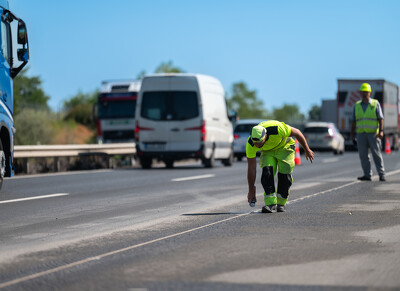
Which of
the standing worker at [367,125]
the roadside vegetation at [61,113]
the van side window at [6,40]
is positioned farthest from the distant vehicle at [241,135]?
the van side window at [6,40]

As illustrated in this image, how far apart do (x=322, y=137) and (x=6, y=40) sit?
2838 centimetres

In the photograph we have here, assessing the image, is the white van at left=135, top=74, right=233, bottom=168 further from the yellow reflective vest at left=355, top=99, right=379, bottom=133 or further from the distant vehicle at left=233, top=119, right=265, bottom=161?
the yellow reflective vest at left=355, top=99, right=379, bottom=133

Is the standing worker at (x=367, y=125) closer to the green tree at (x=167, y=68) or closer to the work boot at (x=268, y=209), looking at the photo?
the work boot at (x=268, y=209)

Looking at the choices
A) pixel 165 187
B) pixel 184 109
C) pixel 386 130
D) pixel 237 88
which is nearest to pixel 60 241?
pixel 165 187

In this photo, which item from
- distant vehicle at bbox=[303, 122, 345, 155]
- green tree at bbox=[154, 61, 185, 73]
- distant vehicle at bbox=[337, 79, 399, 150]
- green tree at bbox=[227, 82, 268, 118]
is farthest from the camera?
green tree at bbox=[227, 82, 268, 118]

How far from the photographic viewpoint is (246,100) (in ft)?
557

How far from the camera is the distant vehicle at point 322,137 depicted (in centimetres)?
4069

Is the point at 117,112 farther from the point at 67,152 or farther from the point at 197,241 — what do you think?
the point at 197,241

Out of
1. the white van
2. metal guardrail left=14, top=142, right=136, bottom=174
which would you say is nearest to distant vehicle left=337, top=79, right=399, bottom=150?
metal guardrail left=14, top=142, right=136, bottom=174

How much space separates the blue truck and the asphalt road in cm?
72

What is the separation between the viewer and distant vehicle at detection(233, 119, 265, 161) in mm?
32875

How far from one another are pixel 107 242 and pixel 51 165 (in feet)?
56.9

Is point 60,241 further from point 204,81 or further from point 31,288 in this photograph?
point 204,81

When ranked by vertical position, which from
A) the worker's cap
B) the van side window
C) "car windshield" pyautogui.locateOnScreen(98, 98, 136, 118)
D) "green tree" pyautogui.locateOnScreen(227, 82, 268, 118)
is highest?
the van side window
